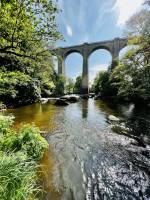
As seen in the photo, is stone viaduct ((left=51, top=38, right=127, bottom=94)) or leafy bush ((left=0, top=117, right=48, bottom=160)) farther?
stone viaduct ((left=51, top=38, right=127, bottom=94))

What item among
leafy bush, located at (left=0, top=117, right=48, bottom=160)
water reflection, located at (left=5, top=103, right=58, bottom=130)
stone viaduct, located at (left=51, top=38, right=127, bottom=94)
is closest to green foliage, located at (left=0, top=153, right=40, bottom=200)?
leafy bush, located at (left=0, top=117, right=48, bottom=160)

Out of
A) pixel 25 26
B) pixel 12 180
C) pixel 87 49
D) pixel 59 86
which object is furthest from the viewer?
pixel 87 49

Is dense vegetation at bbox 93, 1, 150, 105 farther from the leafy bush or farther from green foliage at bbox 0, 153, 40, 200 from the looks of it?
green foliage at bbox 0, 153, 40, 200

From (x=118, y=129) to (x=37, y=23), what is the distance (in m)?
6.80

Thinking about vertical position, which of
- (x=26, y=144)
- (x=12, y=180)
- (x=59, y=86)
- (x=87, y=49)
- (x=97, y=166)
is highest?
(x=87, y=49)


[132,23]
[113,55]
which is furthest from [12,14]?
[113,55]

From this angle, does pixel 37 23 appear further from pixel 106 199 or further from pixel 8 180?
pixel 106 199

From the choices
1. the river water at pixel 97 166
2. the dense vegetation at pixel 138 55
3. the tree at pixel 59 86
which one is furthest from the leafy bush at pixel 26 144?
the tree at pixel 59 86

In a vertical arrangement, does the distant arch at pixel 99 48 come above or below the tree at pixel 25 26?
above

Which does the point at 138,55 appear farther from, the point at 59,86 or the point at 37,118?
the point at 59,86

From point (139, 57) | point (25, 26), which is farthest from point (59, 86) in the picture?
point (25, 26)

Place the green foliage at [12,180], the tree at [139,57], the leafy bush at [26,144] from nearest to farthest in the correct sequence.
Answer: the green foliage at [12,180] < the leafy bush at [26,144] < the tree at [139,57]

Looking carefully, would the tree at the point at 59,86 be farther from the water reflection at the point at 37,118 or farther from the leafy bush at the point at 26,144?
the leafy bush at the point at 26,144

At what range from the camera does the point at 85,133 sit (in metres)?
8.59
